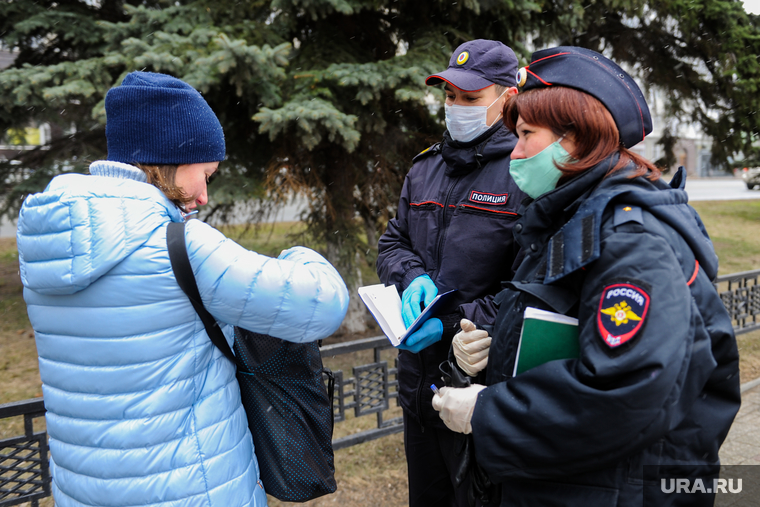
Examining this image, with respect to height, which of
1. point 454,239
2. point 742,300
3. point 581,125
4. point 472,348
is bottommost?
point 742,300

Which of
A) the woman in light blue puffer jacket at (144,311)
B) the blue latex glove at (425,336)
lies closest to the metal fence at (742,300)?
the blue latex glove at (425,336)

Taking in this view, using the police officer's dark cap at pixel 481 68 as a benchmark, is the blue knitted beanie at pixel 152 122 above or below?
below

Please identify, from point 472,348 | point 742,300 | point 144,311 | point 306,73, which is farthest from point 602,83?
point 742,300

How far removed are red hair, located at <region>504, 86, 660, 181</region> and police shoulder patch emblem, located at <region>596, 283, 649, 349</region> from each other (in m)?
0.33

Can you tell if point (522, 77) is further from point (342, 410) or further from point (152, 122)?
point (342, 410)

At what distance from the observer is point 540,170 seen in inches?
60.0

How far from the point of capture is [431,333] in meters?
1.96

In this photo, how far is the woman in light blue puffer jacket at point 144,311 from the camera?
1.34m

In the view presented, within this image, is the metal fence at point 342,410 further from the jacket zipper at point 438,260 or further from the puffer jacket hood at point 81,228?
the puffer jacket hood at point 81,228

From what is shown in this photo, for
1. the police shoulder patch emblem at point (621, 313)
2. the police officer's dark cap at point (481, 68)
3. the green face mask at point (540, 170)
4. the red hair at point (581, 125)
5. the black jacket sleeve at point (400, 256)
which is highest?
the police officer's dark cap at point (481, 68)

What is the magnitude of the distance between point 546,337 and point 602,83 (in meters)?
0.66

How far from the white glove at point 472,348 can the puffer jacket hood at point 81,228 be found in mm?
929

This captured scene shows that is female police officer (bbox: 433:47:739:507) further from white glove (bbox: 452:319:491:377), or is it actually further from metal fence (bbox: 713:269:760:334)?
metal fence (bbox: 713:269:760:334)

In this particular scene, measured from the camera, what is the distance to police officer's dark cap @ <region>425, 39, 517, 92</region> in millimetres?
2254
